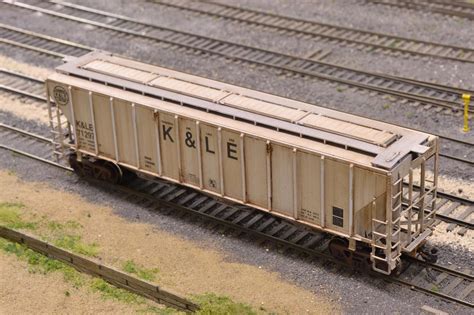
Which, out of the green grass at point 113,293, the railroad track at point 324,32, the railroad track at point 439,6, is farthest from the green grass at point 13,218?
the railroad track at point 439,6

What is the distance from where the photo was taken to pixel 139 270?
2052 centimetres

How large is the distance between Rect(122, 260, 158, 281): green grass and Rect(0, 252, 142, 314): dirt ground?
973mm

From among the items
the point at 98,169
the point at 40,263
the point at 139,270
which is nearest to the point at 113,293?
the point at 139,270

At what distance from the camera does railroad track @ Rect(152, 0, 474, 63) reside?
3023 cm

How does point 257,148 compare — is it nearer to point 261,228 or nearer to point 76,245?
point 261,228

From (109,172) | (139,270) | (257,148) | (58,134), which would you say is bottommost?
(139,270)

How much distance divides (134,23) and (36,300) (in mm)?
16265

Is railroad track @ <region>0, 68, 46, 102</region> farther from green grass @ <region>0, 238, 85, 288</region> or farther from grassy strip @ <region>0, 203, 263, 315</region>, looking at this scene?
green grass @ <region>0, 238, 85, 288</region>

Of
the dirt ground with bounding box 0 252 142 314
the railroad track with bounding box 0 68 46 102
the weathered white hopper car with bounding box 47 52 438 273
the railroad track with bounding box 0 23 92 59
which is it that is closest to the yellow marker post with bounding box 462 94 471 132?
the weathered white hopper car with bounding box 47 52 438 273

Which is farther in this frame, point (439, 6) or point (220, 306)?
point (439, 6)

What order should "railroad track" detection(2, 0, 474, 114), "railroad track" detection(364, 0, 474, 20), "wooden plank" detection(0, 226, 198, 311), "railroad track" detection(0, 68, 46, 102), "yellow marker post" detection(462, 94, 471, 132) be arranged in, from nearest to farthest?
"wooden plank" detection(0, 226, 198, 311)
"yellow marker post" detection(462, 94, 471, 132)
"railroad track" detection(2, 0, 474, 114)
"railroad track" detection(0, 68, 46, 102)
"railroad track" detection(364, 0, 474, 20)

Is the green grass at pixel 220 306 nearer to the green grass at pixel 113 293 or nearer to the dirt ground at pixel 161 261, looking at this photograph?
the dirt ground at pixel 161 261

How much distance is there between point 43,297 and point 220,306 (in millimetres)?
4047

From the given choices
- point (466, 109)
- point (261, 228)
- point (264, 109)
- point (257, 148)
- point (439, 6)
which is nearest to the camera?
point (257, 148)
